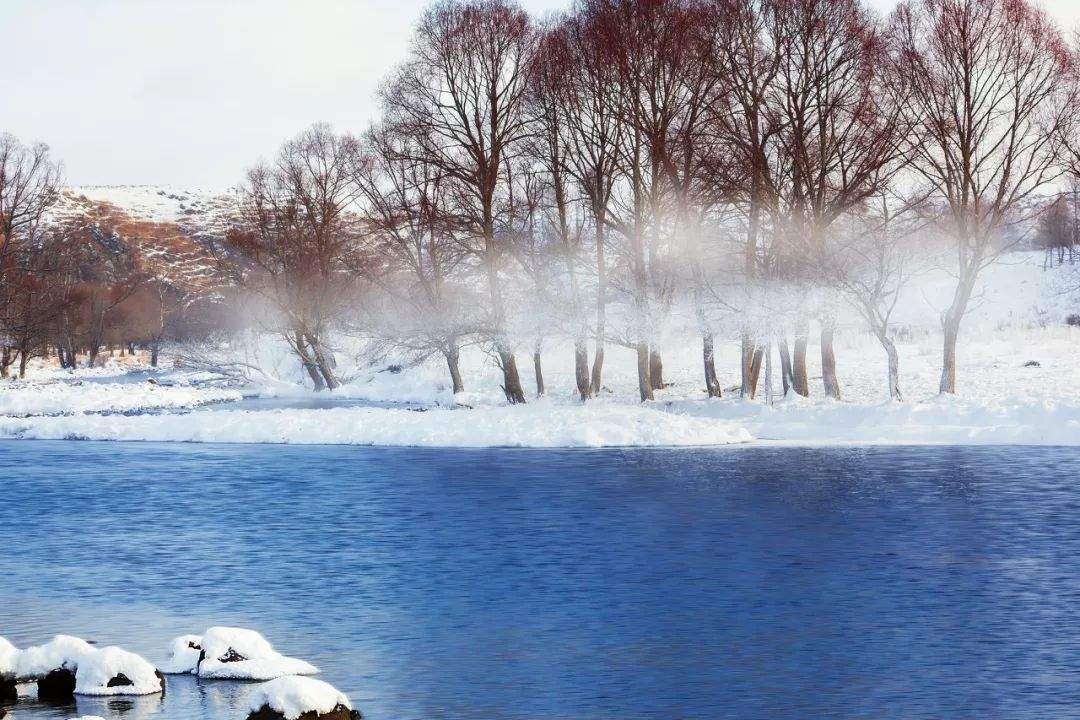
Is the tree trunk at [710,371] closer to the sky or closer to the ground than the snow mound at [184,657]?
closer to the sky

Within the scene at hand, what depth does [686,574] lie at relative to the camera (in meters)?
15.8

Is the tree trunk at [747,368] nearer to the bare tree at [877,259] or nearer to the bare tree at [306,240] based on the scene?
the bare tree at [877,259]

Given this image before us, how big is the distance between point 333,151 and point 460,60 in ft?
66.9

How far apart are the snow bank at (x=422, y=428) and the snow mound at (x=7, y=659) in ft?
80.1

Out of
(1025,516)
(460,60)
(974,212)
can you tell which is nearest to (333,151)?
(460,60)

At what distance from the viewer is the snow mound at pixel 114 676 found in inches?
404

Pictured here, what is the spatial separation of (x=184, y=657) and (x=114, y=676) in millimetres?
828

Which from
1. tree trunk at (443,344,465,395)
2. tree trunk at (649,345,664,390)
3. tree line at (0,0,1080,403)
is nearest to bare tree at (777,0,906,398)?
tree line at (0,0,1080,403)

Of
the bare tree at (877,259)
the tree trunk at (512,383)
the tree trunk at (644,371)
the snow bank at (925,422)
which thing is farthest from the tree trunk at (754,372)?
the tree trunk at (512,383)

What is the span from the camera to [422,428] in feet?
121

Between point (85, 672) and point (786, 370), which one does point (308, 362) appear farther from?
point (85, 672)

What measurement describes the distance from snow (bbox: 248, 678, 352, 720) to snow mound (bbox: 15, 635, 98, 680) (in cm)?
222

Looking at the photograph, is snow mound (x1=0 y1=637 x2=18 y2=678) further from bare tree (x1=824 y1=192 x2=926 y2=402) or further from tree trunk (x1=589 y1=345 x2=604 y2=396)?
tree trunk (x1=589 y1=345 x2=604 y2=396)

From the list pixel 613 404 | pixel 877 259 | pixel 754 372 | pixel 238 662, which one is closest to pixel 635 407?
pixel 613 404
